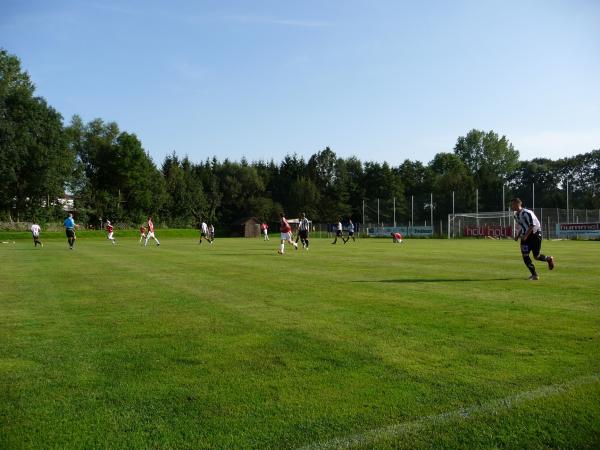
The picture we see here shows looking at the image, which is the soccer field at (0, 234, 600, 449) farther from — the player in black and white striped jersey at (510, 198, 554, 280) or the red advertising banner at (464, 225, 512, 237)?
the red advertising banner at (464, 225, 512, 237)

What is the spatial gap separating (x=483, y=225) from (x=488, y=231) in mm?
1894

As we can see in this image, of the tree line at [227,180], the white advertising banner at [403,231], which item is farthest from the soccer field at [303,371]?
the tree line at [227,180]

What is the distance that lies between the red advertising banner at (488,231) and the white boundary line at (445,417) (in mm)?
50871

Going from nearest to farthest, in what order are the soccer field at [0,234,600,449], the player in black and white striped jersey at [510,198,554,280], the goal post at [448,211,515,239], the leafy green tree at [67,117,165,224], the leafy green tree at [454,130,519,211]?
the soccer field at [0,234,600,449] → the player in black and white striped jersey at [510,198,554,280] → the goal post at [448,211,515,239] → the leafy green tree at [67,117,165,224] → the leafy green tree at [454,130,519,211]

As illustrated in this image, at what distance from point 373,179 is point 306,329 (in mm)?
101666

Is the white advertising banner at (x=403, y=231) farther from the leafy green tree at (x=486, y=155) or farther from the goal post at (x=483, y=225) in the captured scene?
the leafy green tree at (x=486, y=155)

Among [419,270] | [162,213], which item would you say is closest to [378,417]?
[419,270]

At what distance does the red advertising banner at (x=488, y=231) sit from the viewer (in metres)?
51.7

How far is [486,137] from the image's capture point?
109 meters

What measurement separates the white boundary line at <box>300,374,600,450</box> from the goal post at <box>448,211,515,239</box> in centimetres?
4984

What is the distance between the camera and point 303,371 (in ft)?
14.7

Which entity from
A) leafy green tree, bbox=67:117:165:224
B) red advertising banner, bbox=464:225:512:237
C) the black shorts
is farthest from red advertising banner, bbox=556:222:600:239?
Answer: leafy green tree, bbox=67:117:165:224

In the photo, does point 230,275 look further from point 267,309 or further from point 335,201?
point 335,201

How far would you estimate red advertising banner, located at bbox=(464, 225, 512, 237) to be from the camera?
169ft
